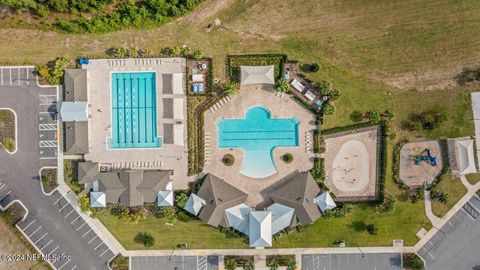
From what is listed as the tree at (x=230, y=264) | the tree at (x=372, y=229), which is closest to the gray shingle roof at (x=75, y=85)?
the tree at (x=230, y=264)

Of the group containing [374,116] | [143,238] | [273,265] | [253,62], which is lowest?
[273,265]

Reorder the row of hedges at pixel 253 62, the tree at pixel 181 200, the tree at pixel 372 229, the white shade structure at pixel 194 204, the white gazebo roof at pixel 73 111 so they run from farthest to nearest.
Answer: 1. the row of hedges at pixel 253 62
2. the tree at pixel 372 229
3. the tree at pixel 181 200
4. the white shade structure at pixel 194 204
5. the white gazebo roof at pixel 73 111

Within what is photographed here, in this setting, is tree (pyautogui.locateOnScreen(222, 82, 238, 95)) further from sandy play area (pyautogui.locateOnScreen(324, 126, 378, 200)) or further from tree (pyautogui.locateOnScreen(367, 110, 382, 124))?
tree (pyautogui.locateOnScreen(367, 110, 382, 124))

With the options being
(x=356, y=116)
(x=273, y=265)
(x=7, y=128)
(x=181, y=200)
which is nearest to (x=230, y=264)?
(x=273, y=265)

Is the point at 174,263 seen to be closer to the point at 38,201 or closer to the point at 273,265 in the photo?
the point at 273,265

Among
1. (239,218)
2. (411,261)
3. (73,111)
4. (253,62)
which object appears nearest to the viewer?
(73,111)

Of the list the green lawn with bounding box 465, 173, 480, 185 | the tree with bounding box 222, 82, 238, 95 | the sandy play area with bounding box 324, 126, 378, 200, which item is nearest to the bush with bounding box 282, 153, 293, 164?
the sandy play area with bounding box 324, 126, 378, 200

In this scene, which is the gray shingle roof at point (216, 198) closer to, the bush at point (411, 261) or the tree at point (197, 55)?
the tree at point (197, 55)

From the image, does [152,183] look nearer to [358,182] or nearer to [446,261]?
[358,182]
